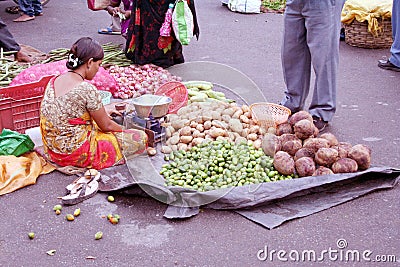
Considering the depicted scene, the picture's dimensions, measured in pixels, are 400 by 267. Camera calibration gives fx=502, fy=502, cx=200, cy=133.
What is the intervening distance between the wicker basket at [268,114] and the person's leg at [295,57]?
38 centimetres

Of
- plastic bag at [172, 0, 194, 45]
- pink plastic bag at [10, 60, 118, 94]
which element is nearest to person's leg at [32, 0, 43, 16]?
plastic bag at [172, 0, 194, 45]

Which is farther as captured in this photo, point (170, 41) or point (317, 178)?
point (170, 41)

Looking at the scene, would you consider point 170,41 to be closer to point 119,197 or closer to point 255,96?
point 255,96

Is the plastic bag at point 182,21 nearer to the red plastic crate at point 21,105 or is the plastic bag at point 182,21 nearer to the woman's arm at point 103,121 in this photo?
the red plastic crate at point 21,105

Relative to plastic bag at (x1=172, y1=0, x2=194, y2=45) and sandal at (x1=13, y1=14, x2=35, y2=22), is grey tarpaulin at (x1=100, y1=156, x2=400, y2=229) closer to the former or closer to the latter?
plastic bag at (x1=172, y1=0, x2=194, y2=45)

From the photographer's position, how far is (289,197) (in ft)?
10.7

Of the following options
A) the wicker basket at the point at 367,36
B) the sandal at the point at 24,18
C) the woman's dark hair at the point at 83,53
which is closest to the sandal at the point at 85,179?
the woman's dark hair at the point at 83,53

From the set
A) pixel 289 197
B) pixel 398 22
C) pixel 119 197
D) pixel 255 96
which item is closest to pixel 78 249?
pixel 119 197

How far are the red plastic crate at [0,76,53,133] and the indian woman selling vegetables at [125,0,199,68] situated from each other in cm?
187

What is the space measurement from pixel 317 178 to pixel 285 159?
0.26 metres

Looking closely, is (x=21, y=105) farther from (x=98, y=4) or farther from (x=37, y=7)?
(x=37, y=7)

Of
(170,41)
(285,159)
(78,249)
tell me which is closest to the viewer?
(78,249)

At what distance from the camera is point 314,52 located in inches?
167

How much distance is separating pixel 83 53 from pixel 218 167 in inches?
47.0
